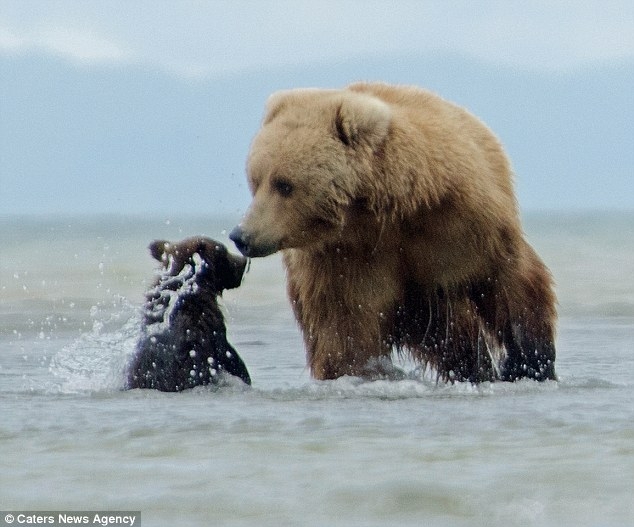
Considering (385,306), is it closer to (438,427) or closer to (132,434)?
(438,427)

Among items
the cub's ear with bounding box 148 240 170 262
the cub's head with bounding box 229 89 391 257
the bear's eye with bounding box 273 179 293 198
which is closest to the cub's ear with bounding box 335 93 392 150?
the cub's head with bounding box 229 89 391 257

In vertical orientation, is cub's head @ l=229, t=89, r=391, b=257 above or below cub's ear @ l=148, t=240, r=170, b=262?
above

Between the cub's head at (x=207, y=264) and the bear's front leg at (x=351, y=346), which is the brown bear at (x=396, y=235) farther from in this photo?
the cub's head at (x=207, y=264)

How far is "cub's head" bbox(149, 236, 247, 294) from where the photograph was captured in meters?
7.28

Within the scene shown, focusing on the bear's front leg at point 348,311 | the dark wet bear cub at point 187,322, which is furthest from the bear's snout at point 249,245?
the dark wet bear cub at point 187,322

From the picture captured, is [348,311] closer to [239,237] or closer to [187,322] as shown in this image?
[239,237]

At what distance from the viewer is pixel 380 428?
213 inches

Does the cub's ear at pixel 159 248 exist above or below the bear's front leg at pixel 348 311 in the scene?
above

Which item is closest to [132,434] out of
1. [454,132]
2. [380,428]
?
[380,428]

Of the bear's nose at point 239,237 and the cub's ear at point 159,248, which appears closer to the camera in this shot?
the bear's nose at point 239,237

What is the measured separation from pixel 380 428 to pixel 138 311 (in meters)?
2.34

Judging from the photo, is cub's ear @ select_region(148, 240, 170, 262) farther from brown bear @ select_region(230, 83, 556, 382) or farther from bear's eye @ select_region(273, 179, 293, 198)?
bear's eye @ select_region(273, 179, 293, 198)

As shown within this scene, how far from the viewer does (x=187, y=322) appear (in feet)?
23.2

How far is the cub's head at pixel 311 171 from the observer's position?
613 centimetres
